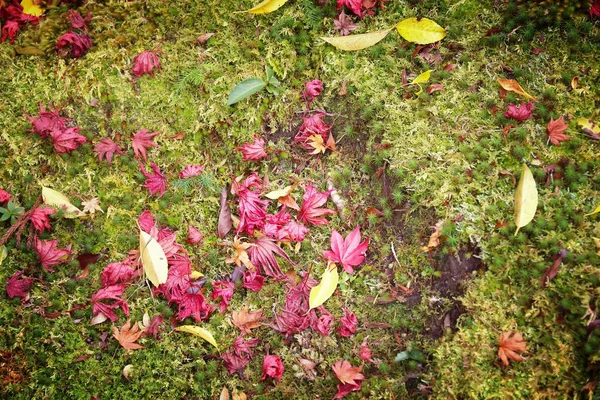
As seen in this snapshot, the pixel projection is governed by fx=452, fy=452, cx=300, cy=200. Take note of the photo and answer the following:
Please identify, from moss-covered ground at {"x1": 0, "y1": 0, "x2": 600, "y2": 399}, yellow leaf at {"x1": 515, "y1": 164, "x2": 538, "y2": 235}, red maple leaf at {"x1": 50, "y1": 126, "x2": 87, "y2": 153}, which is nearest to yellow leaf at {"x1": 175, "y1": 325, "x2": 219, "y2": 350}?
moss-covered ground at {"x1": 0, "y1": 0, "x2": 600, "y2": 399}

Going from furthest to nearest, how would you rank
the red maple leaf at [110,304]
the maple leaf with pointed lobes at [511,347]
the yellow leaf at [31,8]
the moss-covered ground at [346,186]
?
the yellow leaf at [31,8], the red maple leaf at [110,304], the moss-covered ground at [346,186], the maple leaf with pointed lobes at [511,347]

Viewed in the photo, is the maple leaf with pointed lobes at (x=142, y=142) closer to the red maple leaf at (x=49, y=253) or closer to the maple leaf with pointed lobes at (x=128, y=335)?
the red maple leaf at (x=49, y=253)

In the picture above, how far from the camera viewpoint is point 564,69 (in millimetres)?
2559

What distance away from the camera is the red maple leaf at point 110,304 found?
255 cm

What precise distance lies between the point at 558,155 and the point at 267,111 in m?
1.68

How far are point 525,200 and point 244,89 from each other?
169 cm

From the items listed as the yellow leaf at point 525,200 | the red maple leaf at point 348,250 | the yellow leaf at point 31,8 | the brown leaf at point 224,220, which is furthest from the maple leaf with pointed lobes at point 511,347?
the yellow leaf at point 31,8

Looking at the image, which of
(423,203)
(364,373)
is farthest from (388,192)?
(364,373)

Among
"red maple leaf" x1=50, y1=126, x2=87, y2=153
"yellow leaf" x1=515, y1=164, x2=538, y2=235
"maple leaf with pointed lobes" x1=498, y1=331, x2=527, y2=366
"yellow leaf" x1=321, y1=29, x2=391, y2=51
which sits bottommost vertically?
"maple leaf with pointed lobes" x1=498, y1=331, x2=527, y2=366

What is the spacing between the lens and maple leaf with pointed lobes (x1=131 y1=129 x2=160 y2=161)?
2.75 metres

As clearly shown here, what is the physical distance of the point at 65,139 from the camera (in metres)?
2.73

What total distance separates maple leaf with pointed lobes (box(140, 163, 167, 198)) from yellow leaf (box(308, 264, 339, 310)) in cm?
109

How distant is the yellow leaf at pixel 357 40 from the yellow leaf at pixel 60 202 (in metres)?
1.81

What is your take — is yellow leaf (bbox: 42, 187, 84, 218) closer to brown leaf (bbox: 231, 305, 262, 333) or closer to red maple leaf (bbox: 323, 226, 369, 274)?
brown leaf (bbox: 231, 305, 262, 333)
